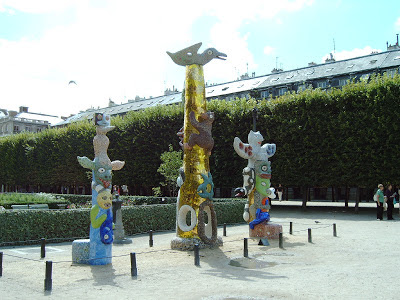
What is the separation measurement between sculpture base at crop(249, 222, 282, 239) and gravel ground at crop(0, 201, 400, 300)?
714 millimetres

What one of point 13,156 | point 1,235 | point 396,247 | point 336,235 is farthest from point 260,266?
point 13,156

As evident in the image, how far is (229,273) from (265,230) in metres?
5.92

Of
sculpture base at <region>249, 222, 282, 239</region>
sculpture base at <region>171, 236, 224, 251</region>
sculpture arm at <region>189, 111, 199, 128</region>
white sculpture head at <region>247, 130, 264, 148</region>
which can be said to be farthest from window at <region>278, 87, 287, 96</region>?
sculpture base at <region>171, 236, 224, 251</region>

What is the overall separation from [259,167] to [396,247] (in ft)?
18.6

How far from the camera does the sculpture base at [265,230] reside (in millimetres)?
15781

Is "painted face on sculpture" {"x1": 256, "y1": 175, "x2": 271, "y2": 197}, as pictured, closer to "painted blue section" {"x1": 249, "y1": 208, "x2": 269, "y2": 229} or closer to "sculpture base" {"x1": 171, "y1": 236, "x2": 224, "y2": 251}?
"painted blue section" {"x1": 249, "y1": 208, "x2": 269, "y2": 229}

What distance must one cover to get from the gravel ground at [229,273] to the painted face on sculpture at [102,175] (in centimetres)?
228

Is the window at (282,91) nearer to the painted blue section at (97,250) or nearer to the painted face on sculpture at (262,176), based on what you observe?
the painted face on sculpture at (262,176)

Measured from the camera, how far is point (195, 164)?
1387 cm

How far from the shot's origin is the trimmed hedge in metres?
15.5

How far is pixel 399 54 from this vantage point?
124 feet

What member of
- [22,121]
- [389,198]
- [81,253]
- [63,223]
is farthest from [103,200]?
[22,121]

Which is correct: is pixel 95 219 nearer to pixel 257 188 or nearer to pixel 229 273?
pixel 229 273

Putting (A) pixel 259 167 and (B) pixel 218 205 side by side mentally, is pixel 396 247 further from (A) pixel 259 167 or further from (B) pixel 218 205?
(B) pixel 218 205
